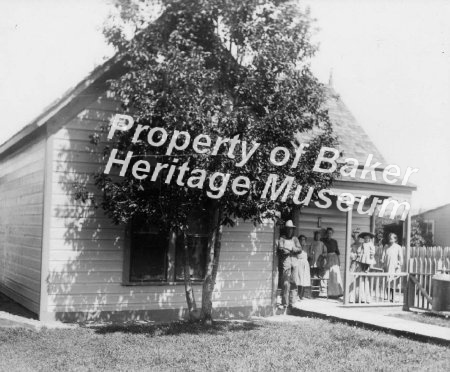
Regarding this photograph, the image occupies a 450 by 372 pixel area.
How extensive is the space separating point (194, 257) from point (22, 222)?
422 cm

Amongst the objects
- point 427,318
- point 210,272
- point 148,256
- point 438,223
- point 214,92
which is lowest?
point 427,318

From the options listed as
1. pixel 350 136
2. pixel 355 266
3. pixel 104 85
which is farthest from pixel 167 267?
pixel 350 136

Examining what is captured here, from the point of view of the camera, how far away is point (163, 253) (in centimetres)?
1148

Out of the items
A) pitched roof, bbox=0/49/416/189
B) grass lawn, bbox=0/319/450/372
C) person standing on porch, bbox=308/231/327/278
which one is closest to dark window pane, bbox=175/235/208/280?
grass lawn, bbox=0/319/450/372

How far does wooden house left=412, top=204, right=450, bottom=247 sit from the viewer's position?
117 feet

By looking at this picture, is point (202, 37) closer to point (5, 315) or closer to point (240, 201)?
point (240, 201)

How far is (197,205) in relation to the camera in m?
10.3

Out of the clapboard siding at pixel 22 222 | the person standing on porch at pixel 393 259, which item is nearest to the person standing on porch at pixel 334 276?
the person standing on porch at pixel 393 259

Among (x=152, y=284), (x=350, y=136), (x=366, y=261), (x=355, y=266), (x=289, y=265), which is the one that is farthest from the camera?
(x=350, y=136)

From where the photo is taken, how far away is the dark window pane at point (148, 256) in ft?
36.7

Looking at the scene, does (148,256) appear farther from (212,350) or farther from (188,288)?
(212,350)

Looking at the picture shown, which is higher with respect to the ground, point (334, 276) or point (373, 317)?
point (334, 276)

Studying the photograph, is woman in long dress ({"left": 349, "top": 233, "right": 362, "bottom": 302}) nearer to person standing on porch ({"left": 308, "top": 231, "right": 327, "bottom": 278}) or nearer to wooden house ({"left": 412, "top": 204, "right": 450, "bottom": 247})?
person standing on porch ({"left": 308, "top": 231, "right": 327, "bottom": 278})

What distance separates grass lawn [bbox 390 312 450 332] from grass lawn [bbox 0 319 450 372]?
70.8 inches
